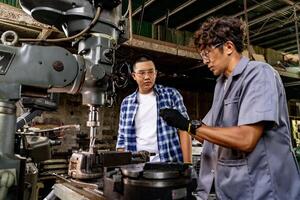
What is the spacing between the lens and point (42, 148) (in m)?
1.06

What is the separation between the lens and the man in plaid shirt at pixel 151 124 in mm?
2191

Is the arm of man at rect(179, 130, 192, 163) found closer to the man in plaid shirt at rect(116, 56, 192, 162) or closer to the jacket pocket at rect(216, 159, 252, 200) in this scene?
the man in plaid shirt at rect(116, 56, 192, 162)

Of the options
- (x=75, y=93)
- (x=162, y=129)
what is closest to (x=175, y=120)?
(x=75, y=93)

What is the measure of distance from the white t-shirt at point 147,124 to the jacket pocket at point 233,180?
0.90 metres

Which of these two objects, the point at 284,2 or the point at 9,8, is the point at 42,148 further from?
the point at 284,2

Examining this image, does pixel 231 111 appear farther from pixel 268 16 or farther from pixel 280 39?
pixel 280 39

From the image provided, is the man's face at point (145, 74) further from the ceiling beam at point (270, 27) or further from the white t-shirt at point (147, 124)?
the ceiling beam at point (270, 27)

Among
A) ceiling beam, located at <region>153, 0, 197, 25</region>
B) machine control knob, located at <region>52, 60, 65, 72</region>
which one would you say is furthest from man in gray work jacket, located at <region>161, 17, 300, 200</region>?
ceiling beam, located at <region>153, 0, 197, 25</region>

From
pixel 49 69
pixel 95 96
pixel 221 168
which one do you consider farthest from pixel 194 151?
pixel 49 69

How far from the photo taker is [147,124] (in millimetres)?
2279

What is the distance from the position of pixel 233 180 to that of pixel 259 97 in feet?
1.30

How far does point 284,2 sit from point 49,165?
4520 mm

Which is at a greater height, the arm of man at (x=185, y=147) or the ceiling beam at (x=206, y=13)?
the ceiling beam at (x=206, y=13)

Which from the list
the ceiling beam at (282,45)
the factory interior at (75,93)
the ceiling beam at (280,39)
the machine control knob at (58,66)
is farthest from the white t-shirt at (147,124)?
the ceiling beam at (282,45)
